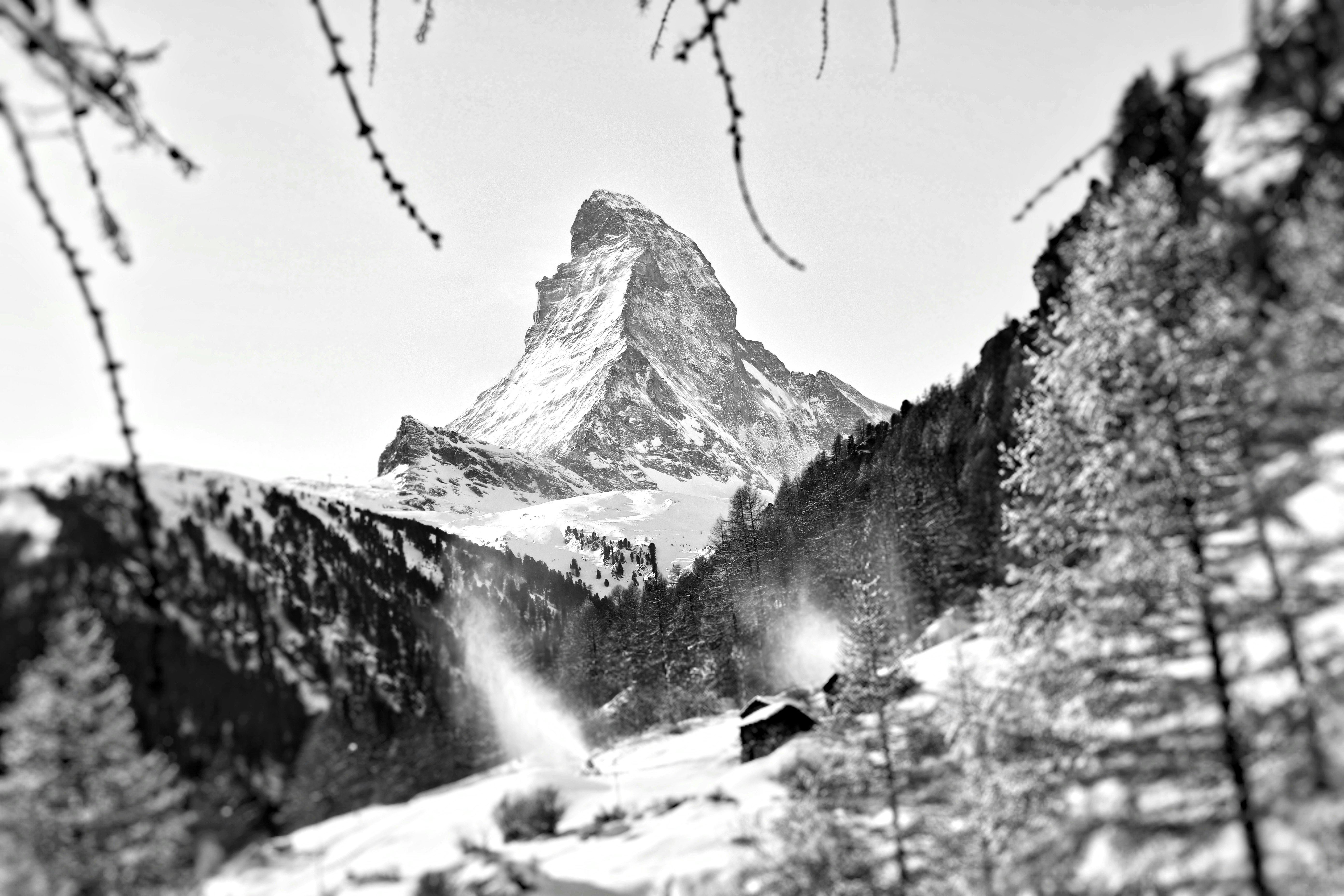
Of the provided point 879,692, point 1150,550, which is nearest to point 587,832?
point 879,692

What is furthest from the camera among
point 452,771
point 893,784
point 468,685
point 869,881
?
point 468,685

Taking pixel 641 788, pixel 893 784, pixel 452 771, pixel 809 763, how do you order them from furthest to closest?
pixel 452 771 → pixel 641 788 → pixel 809 763 → pixel 893 784

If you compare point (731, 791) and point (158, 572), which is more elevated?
point (158, 572)

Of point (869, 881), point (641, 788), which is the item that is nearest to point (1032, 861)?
point (869, 881)

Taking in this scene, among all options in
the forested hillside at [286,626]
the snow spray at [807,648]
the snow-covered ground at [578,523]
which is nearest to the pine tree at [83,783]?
the forested hillside at [286,626]

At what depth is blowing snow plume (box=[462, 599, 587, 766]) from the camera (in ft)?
193

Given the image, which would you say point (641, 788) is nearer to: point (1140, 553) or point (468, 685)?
point (1140, 553)

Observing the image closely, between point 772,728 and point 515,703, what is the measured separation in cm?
4764

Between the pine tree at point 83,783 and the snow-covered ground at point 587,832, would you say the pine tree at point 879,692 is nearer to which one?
the snow-covered ground at point 587,832

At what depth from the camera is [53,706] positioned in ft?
54.4

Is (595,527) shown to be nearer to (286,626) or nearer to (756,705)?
(286,626)

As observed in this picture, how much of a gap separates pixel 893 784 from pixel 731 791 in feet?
40.3

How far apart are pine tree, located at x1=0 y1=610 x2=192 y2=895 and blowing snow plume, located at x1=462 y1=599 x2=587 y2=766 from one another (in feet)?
105

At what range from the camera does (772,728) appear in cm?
3186
